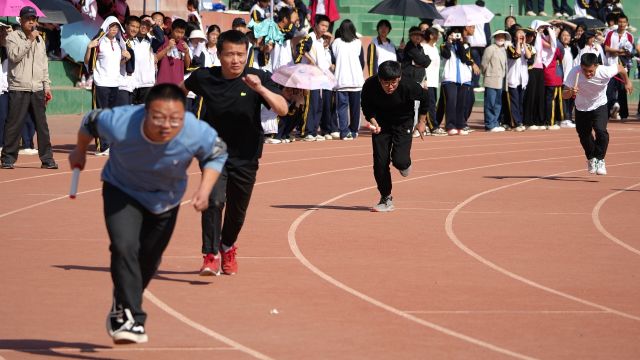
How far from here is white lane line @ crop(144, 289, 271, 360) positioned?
7.89 meters

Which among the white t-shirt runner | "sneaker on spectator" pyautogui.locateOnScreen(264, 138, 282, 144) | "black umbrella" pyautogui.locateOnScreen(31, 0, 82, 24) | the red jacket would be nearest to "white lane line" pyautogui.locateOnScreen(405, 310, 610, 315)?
the white t-shirt runner

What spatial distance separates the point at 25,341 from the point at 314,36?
16.3 metres

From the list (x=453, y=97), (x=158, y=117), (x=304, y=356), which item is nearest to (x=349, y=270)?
(x=304, y=356)

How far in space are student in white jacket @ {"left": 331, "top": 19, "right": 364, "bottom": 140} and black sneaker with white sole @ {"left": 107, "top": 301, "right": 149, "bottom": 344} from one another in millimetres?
16862

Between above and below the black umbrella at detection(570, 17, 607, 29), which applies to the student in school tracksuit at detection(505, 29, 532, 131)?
below

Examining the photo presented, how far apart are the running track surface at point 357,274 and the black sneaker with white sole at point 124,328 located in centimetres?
18

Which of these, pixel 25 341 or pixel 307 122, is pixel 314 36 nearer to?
pixel 307 122

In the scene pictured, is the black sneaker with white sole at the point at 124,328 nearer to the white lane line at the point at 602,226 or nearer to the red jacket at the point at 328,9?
the white lane line at the point at 602,226

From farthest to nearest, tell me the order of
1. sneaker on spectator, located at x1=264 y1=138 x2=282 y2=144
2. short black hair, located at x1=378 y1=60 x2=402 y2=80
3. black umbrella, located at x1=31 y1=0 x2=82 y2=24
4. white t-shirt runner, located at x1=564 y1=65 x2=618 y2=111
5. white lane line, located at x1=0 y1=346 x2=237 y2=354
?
sneaker on spectator, located at x1=264 y1=138 x2=282 y2=144 → black umbrella, located at x1=31 y1=0 x2=82 y2=24 → white t-shirt runner, located at x1=564 y1=65 x2=618 y2=111 → short black hair, located at x1=378 y1=60 x2=402 y2=80 → white lane line, located at x1=0 y1=346 x2=237 y2=354

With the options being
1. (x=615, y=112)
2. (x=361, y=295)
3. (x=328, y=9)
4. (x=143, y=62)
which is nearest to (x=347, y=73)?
(x=143, y=62)

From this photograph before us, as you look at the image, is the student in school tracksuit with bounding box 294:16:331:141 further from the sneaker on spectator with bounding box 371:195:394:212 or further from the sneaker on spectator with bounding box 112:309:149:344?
the sneaker on spectator with bounding box 112:309:149:344

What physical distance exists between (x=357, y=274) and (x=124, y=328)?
135 inches

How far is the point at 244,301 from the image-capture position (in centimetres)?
953

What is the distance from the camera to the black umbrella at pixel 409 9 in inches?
998
